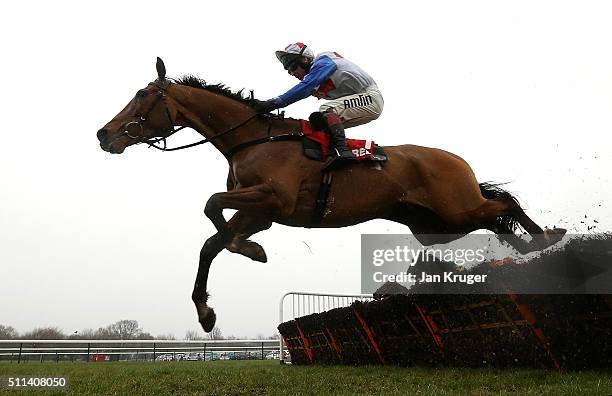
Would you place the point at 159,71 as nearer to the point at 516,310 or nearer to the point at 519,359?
the point at 516,310

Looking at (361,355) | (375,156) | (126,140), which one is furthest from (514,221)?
(126,140)

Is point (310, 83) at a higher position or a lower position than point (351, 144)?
higher

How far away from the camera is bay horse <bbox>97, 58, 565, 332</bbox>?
459 centimetres

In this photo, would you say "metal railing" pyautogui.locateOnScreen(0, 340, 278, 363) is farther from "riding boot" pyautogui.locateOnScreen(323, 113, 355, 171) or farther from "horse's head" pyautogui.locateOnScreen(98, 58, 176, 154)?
Answer: "riding boot" pyautogui.locateOnScreen(323, 113, 355, 171)

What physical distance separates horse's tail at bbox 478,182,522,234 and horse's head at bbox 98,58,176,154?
3374 mm

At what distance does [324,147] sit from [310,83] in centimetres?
60

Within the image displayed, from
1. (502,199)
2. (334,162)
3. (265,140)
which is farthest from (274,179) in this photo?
(502,199)

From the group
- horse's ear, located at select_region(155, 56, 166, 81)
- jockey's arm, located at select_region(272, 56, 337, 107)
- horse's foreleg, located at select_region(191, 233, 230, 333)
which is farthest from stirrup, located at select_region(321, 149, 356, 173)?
horse's ear, located at select_region(155, 56, 166, 81)

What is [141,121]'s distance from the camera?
4.95 meters

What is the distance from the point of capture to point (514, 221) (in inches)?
229

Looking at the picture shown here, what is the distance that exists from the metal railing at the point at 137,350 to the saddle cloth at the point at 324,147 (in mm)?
13181

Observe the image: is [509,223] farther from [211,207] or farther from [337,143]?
[211,207]

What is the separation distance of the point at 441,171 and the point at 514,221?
1.10 m

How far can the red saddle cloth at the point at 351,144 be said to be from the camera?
195 inches
